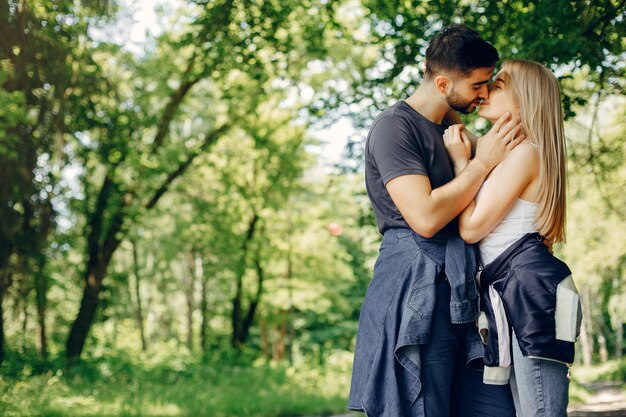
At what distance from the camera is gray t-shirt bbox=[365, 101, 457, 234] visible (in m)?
2.49

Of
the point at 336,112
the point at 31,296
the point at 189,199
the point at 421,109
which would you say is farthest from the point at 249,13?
the point at 189,199

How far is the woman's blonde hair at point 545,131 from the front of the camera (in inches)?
99.7

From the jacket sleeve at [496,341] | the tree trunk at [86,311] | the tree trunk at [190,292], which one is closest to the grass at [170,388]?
the tree trunk at [86,311]

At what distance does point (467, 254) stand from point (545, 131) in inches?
21.6

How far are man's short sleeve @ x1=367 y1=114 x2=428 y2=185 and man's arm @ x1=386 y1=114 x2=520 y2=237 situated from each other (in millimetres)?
36

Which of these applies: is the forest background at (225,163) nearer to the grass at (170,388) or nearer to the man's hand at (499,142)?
the grass at (170,388)

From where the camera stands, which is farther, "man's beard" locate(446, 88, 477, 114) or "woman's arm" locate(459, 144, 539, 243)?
"man's beard" locate(446, 88, 477, 114)

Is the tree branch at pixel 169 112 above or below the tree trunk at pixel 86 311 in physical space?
above

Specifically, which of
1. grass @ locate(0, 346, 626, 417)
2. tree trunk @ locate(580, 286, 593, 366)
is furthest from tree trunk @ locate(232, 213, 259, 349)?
tree trunk @ locate(580, 286, 593, 366)

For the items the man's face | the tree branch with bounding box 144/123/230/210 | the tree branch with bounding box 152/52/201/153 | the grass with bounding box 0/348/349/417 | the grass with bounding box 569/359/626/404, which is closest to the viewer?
the man's face

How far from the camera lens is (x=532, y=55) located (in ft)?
17.2

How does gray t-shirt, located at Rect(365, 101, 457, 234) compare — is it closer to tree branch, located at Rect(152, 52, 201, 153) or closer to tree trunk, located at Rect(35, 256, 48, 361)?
tree trunk, located at Rect(35, 256, 48, 361)

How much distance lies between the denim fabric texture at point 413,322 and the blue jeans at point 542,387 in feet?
0.60

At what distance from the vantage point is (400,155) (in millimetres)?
2486
